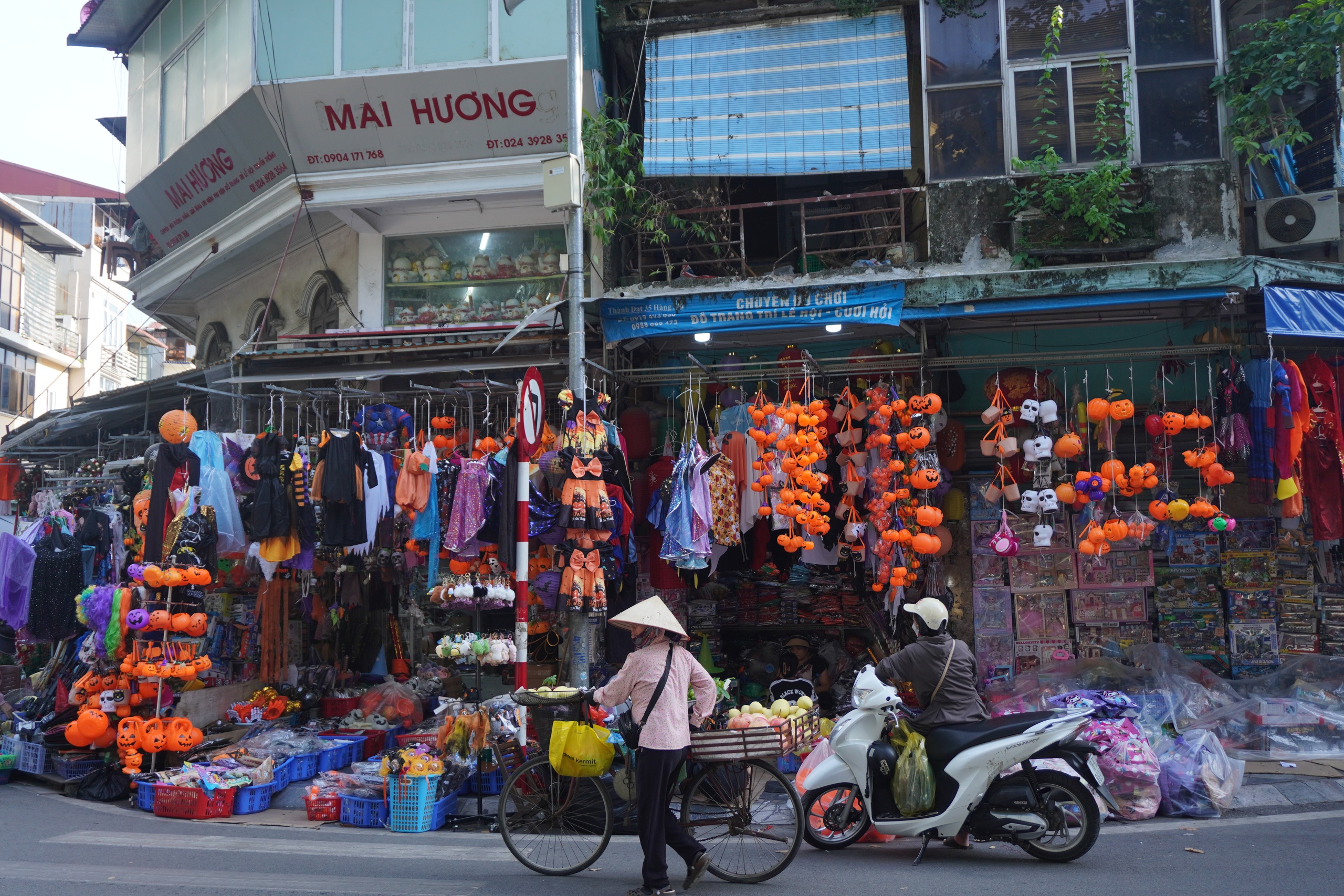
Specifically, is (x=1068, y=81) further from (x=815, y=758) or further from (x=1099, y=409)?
(x=815, y=758)

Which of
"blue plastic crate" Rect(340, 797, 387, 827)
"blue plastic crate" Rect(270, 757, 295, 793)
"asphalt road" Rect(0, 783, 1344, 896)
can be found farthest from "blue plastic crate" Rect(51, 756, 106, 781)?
"blue plastic crate" Rect(340, 797, 387, 827)

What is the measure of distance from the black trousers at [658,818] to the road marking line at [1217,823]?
12.2ft

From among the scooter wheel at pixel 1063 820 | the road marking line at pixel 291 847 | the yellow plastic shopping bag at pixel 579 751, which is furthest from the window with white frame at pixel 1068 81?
the road marking line at pixel 291 847

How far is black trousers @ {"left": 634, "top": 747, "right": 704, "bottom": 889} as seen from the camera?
5613 millimetres

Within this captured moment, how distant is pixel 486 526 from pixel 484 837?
9.88 feet

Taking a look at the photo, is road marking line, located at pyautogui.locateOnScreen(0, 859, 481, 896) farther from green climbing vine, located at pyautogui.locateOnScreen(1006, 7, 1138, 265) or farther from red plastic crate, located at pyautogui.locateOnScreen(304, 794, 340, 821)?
green climbing vine, located at pyautogui.locateOnScreen(1006, 7, 1138, 265)

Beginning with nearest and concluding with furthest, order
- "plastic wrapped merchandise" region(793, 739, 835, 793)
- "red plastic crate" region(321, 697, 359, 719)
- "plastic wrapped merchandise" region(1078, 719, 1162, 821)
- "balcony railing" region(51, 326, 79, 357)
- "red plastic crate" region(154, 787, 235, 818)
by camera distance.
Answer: "plastic wrapped merchandise" region(793, 739, 835, 793)
"plastic wrapped merchandise" region(1078, 719, 1162, 821)
"red plastic crate" region(154, 787, 235, 818)
"red plastic crate" region(321, 697, 359, 719)
"balcony railing" region(51, 326, 79, 357)

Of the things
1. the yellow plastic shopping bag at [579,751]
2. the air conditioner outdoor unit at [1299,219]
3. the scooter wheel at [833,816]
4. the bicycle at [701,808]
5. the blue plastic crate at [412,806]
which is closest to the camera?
the bicycle at [701,808]

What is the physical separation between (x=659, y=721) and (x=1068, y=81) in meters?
8.78

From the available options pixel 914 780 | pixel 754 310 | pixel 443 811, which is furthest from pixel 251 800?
pixel 754 310

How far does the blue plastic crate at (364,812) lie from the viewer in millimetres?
8148

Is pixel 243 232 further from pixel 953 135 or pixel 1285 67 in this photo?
pixel 1285 67

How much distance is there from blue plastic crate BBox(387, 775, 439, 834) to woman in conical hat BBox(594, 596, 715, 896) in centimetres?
277

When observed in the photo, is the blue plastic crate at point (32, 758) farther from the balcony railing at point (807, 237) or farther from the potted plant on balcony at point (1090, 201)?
the potted plant on balcony at point (1090, 201)
